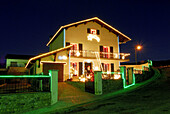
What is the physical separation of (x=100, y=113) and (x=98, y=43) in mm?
16002

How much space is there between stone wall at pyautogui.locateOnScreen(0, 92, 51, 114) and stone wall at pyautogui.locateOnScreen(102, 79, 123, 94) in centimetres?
483

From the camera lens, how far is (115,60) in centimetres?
2178


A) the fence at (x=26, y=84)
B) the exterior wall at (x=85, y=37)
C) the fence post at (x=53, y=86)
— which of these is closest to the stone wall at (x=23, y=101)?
the fence post at (x=53, y=86)

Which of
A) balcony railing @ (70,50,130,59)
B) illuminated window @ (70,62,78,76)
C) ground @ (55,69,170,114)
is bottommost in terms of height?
ground @ (55,69,170,114)

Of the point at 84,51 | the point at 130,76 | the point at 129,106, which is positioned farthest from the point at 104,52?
the point at 129,106

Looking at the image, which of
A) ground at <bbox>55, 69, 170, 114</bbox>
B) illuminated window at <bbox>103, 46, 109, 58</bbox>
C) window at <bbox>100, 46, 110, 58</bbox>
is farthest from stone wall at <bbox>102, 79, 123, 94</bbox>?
illuminated window at <bbox>103, 46, 109, 58</bbox>

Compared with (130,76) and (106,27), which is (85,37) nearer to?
(106,27)

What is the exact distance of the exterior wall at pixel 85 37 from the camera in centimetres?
1982

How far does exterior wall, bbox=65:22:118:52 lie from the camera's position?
19822 millimetres

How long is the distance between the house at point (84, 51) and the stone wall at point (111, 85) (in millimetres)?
6092

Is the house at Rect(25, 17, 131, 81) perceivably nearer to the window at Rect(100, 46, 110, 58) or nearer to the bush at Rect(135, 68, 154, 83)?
the window at Rect(100, 46, 110, 58)

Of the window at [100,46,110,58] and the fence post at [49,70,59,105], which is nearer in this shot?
the fence post at [49,70,59,105]

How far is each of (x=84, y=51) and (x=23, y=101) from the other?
1308 cm

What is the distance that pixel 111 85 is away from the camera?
11.8m
